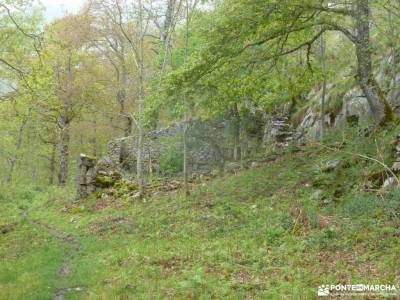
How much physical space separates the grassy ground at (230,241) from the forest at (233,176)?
56mm

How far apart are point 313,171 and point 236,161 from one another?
8.46m

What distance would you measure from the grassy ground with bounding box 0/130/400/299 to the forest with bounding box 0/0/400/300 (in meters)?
0.06

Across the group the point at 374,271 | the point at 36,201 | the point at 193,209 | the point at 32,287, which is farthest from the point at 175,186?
the point at 374,271

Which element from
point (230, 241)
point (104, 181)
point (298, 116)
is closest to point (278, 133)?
point (298, 116)

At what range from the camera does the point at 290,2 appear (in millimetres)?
14766

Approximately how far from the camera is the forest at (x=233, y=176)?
984cm

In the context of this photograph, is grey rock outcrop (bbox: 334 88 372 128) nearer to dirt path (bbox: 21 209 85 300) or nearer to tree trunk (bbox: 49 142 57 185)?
dirt path (bbox: 21 209 85 300)

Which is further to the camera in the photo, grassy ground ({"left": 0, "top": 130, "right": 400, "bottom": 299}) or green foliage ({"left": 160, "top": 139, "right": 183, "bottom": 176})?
green foliage ({"left": 160, "top": 139, "right": 183, "bottom": 176})

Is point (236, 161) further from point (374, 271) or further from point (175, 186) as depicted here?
point (374, 271)

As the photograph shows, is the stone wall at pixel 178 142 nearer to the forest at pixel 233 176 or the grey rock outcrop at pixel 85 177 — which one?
the forest at pixel 233 176

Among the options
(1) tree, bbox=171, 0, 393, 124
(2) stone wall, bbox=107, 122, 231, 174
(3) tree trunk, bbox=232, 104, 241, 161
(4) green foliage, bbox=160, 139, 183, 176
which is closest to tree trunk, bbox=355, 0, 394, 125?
(1) tree, bbox=171, 0, 393, 124

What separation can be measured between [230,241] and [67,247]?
598 centimetres

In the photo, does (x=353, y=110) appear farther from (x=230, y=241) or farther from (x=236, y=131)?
(x=230, y=241)

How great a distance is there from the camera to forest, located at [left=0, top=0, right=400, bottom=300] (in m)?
9.84
